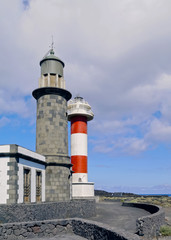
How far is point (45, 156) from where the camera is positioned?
20453mm

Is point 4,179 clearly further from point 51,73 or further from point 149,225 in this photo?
point 51,73

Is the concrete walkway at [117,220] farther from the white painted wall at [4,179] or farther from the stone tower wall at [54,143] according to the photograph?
the white painted wall at [4,179]

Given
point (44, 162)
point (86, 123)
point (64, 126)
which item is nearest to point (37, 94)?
point (64, 126)

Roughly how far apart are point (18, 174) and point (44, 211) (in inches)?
129

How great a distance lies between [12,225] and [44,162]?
32.1ft

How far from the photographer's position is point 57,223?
1056 centimetres

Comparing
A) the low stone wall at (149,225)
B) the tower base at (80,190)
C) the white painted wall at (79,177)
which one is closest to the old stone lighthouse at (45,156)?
the low stone wall at (149,225)

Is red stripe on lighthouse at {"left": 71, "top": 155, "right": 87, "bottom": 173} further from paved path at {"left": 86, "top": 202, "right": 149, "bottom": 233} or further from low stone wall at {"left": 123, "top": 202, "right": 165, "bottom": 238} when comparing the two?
low stone wall at {"left": 123, "top": 202, "right": 165, "bottom": 238}

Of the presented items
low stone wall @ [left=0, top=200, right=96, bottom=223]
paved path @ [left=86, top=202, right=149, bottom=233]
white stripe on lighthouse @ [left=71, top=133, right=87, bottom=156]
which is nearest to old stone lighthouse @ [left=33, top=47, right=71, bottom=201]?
low stone wall @ [left=0, top=200, right=96, bottom=223]

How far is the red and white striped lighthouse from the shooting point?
97.1 feet

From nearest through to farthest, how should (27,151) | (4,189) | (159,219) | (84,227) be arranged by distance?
(84,227)
(159,219)
(4,189)
(27,151)

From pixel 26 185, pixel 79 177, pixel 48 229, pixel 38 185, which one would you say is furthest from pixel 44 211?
pixel 79 177

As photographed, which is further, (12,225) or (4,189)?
(4,189)

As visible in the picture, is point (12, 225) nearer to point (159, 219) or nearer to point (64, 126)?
point (159, 219)
